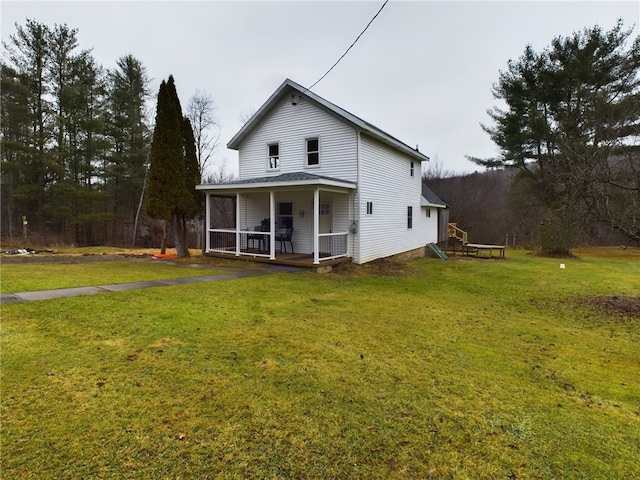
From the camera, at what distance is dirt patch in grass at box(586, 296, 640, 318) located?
731 centimetres

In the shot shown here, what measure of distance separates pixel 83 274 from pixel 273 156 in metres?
8.03

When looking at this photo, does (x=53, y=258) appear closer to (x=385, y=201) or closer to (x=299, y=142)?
(x=299, y=142)

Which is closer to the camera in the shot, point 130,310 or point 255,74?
point 130,310

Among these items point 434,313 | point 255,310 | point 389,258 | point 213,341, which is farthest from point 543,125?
point 213,341

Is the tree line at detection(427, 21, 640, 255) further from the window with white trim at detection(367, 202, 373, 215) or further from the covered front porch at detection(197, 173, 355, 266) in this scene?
the covered front porch at detection(197, 173, 355, 266)

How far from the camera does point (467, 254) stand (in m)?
20.7

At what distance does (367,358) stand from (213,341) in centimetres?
201

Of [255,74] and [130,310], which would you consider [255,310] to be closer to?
[130,310]

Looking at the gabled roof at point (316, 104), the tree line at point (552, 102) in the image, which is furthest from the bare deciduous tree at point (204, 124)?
the tree line at point (552, 102)

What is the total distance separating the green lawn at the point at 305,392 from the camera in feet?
7.75

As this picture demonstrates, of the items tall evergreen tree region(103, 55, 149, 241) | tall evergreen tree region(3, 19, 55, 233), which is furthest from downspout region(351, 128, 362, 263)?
tall evergreen tree region(103, 55, 149, 241)

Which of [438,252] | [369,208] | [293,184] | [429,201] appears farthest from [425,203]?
[293,184]

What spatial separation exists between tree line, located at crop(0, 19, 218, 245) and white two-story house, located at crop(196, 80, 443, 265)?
1217 cm

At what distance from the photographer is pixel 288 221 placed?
1388 centimetres
